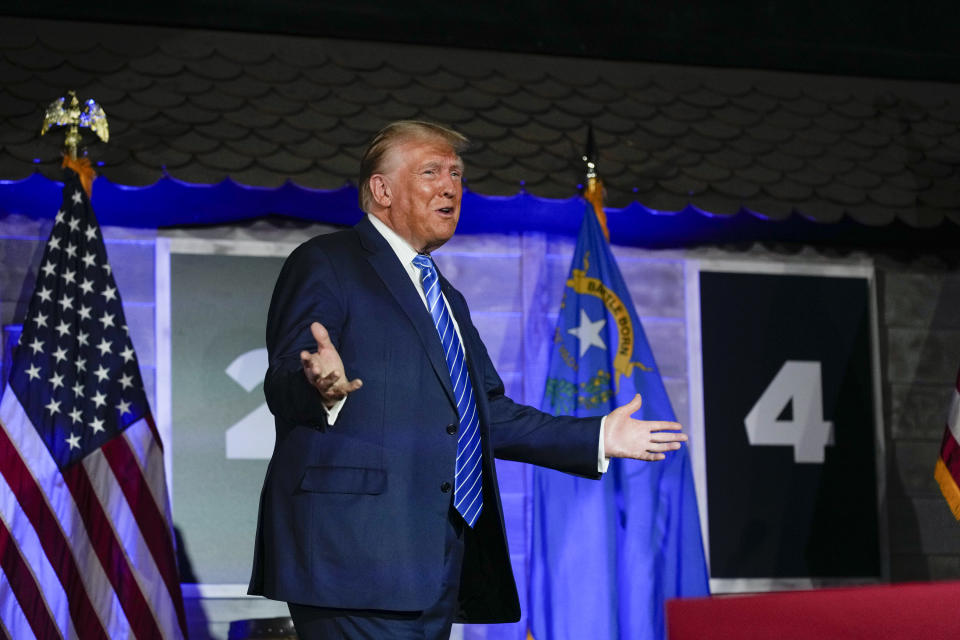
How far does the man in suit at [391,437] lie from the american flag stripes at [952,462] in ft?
8.43

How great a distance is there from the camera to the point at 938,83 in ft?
20.7

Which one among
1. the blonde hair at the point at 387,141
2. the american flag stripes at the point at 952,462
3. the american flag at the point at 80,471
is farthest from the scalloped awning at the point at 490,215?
the blonde hair at the point at 387,141

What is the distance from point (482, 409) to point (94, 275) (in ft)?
7.66

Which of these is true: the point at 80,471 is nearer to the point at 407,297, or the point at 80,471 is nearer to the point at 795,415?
the point at 407,297

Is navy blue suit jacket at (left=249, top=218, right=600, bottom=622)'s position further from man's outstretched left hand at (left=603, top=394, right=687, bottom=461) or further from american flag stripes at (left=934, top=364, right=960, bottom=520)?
A: american flag stripes at (left=934, top=364, right=960, bottom=520)

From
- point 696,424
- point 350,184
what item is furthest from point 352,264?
point 696,424

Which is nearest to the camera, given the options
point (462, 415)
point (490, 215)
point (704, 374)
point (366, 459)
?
point (366, 459)

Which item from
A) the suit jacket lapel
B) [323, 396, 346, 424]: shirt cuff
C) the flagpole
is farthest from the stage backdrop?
[323, 396, 346, 424]: shirt cuff

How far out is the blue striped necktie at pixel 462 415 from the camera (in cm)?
290

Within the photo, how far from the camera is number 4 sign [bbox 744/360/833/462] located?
19.2 feet

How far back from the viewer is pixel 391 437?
9.19ft

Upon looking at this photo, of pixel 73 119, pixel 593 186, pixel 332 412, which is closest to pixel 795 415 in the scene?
pixel 593 186

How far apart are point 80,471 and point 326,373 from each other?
7.97ft

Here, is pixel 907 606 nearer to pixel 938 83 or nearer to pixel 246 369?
pixel 246 369
